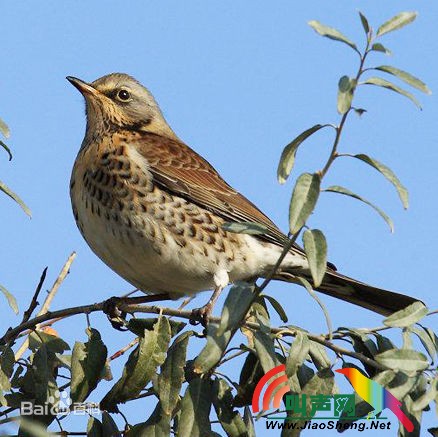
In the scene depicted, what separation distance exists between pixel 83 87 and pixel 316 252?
4348 mm

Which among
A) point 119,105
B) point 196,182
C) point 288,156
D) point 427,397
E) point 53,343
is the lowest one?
point 427,397

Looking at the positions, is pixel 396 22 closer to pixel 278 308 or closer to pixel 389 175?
pixel 389 175

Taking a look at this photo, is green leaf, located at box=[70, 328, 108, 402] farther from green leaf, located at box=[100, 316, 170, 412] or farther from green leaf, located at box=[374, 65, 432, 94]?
green leaf, located at box=[374, 65, 432, 94]

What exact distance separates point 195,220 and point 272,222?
2.97 feet

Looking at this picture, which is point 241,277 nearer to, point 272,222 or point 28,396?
point 272,222

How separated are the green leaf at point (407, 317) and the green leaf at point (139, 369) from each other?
107cm

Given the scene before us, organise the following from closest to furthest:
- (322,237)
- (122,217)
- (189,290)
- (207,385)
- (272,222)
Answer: (322,237) < (207,385) < (122,217) < (189,290) < (272,222)

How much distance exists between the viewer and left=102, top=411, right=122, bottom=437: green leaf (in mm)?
4074

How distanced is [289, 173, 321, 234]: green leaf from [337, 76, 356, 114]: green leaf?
28cm

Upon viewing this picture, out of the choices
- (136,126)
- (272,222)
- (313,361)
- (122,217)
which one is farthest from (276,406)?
(136,126)

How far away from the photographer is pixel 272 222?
279 inches

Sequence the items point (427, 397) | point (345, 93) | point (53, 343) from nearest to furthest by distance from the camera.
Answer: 1. point (345, 93)
2. point (427, 397)
3. point (53, 343)

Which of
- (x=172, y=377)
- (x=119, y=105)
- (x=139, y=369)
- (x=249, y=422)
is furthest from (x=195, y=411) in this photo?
(x=119, y=105)

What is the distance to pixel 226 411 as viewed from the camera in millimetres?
4230
